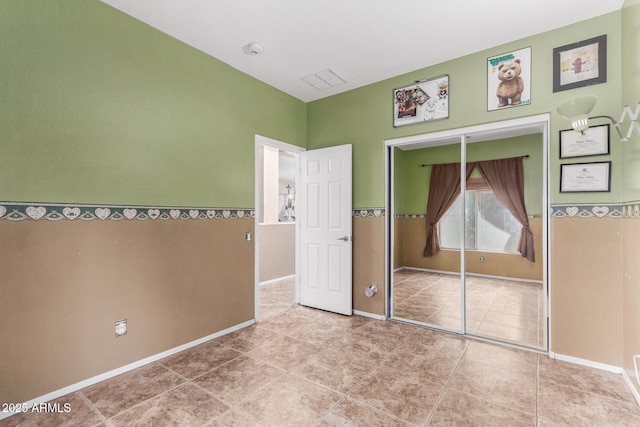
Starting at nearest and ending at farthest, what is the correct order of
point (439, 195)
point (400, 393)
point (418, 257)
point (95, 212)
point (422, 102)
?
point (400, 393)
point (95, 212)
point (422, 102)
point (439, 195)
point (418, 257)

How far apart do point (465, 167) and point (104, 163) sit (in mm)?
3358

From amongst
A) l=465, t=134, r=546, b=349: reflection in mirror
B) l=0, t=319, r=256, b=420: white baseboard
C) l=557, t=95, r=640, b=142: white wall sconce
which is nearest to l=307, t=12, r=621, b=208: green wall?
l=557, t=95, r=640, b=142: white wall sconce

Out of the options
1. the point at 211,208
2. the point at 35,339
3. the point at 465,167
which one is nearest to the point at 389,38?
the point at 465,167

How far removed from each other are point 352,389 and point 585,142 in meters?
2.72

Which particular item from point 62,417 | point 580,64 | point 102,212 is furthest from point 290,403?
point 580,64

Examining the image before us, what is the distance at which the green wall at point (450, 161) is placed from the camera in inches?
122

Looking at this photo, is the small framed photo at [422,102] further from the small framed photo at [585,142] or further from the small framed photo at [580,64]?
the small framed photo at [585,142]

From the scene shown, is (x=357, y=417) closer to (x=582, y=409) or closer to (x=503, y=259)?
(x=582, y=409)

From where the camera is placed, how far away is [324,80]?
11.7ft

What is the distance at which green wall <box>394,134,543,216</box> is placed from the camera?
3.09 meters

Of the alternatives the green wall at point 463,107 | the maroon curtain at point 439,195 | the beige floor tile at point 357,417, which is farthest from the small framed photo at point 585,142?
the beige floor tile at point 357,417

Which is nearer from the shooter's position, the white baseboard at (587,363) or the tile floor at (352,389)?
the tile floor at (352,389)

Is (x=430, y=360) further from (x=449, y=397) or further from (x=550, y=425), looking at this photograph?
(x=550, y=425)

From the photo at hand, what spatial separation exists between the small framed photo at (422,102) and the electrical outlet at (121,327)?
3.33m
